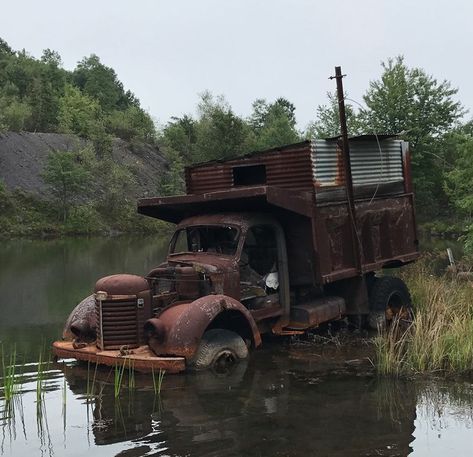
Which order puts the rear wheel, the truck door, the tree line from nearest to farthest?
1. the truck door
2. the rear wheel
3. the tree line

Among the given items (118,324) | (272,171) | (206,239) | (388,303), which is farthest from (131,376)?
(388,303)

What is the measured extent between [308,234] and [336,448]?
4577 mm

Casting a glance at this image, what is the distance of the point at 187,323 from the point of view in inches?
312

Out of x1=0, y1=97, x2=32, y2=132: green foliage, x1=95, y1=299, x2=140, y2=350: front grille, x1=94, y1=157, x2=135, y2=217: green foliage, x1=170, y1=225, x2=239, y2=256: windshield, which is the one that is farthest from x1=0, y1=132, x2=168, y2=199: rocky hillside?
x1=95, y1=299, x2=140, y2=350: front grille

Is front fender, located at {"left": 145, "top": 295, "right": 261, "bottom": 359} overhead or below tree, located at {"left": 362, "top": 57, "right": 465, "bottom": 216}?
below

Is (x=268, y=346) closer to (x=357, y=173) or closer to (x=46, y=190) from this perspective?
(x=357, y=173)

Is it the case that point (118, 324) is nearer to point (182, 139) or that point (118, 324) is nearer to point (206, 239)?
point (206, 239)

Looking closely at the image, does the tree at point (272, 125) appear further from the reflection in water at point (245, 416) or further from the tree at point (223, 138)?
the reflection in water at point (245, 416)

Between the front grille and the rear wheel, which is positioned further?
the rear wheel

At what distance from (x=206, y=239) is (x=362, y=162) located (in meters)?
2.94

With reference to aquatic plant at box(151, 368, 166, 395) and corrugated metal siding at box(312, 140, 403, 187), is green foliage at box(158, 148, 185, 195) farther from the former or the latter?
aquatic plant at box(151, 368, 166, 395)

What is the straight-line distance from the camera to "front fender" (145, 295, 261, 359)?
310 inches

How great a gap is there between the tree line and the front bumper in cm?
1151

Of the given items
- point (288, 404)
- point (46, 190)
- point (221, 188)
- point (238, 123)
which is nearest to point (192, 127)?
point (238, 123)
